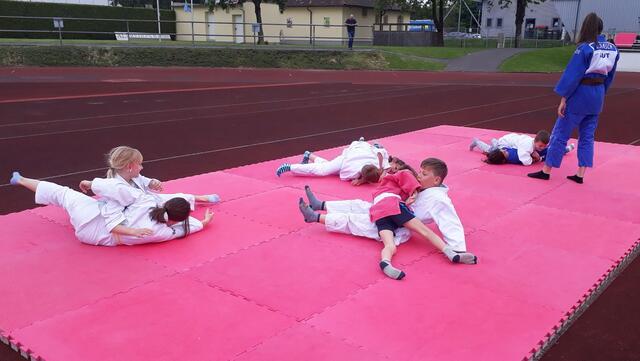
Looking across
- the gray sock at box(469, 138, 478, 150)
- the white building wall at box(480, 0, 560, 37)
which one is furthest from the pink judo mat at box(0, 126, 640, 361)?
the white building wall at box(480, 0, 560, 37)

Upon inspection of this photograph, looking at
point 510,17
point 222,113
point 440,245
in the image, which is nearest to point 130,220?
point 440,245

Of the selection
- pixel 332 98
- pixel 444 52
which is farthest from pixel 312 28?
pixel 332 98

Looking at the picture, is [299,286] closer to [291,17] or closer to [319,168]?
[319,168]

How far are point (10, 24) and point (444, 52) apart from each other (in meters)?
28.5

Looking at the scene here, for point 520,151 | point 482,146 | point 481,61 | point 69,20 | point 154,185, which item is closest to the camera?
point 154,185

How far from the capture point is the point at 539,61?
1226 inches

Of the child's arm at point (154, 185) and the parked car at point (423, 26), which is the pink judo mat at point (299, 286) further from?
the parked car at point (423, 26)

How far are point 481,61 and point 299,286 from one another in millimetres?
30490

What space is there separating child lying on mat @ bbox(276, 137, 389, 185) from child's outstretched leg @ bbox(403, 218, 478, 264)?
2.06 metres

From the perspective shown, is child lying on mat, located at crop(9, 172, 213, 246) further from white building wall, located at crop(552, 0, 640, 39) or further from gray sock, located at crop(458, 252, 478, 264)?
white building wall, located at crop(552, 0, 640, 39)

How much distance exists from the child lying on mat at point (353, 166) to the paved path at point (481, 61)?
2356 cm

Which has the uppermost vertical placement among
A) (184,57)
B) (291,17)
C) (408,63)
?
(291,17)

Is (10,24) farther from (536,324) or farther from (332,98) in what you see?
(536,324)

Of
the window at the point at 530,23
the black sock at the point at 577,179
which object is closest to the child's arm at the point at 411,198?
the black sock at the point at 577,179
